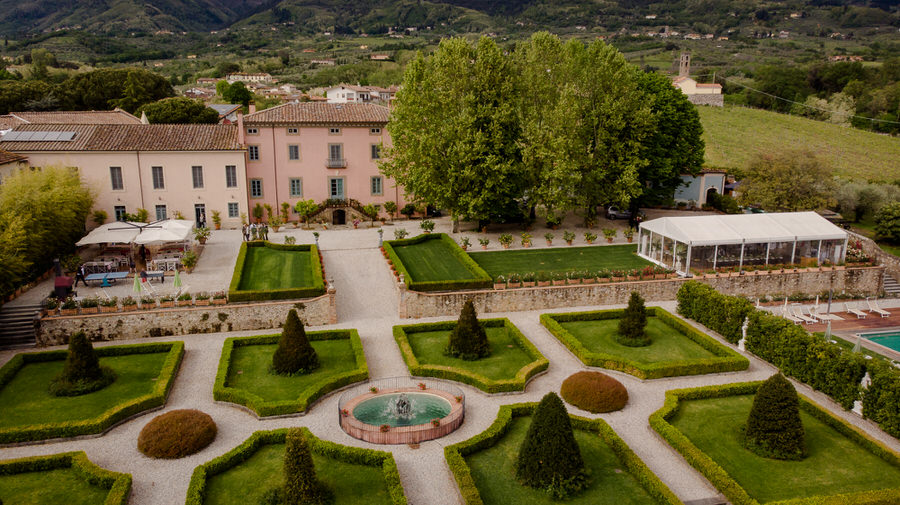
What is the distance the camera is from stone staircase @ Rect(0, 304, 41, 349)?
2259 centimetres

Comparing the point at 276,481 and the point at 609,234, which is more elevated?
the point at 609,234

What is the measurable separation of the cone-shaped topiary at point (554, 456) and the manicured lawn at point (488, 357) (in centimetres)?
583

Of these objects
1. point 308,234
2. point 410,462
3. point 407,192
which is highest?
point 407,192

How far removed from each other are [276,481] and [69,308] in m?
13.8

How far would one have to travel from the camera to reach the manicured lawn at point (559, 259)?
1207 inches

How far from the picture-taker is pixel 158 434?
15938mm

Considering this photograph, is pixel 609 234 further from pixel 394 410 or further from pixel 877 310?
pixel 394 410

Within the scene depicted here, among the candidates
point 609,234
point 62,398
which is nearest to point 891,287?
point 609,234

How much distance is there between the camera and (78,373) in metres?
18.9

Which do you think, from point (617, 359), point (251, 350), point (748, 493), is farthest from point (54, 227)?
point (748, 493)

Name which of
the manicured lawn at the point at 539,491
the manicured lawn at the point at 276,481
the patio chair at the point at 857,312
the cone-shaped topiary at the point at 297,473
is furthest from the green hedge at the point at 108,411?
the patio chair at the point at 857,312

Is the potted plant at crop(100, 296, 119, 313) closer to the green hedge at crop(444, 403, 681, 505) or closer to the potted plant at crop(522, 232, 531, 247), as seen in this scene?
the green hedge at crop(444, 403, 681, 505)

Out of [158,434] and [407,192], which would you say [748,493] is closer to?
[158,434]

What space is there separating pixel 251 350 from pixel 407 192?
15.3 meters
